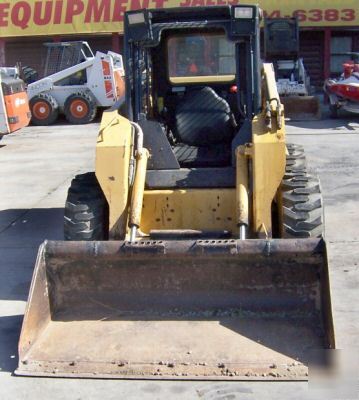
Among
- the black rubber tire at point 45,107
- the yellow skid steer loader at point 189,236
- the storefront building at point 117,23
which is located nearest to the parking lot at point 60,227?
the yellow skid steer loader at point 189,236

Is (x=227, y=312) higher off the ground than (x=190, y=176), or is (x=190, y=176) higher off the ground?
(x=190, y=176)

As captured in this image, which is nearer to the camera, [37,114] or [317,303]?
[317,303]

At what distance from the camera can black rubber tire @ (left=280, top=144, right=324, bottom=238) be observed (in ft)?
18.3

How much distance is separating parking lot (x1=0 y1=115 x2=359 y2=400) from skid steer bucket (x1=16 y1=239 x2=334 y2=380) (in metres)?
0.13

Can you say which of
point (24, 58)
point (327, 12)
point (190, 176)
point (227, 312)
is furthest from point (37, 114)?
point (227, 312)

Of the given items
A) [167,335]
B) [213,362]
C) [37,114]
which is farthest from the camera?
[37,114]

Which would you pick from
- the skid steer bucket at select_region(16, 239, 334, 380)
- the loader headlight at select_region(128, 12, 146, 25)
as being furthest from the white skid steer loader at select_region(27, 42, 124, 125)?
the skid steer bucket at select_region(16, 239, 334, 380)

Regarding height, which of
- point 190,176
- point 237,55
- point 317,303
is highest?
point 237,55

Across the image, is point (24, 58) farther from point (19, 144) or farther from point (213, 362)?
point (213, 362)

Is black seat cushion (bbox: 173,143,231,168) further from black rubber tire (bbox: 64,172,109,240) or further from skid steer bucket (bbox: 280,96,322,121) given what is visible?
skid steer bucket (bbox: 280,96,322,121)

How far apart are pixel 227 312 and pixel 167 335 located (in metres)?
0.48

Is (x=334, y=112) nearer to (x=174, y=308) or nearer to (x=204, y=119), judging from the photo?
(x=204, y=119)

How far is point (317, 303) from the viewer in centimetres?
501

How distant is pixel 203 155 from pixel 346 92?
1150 centimetres
